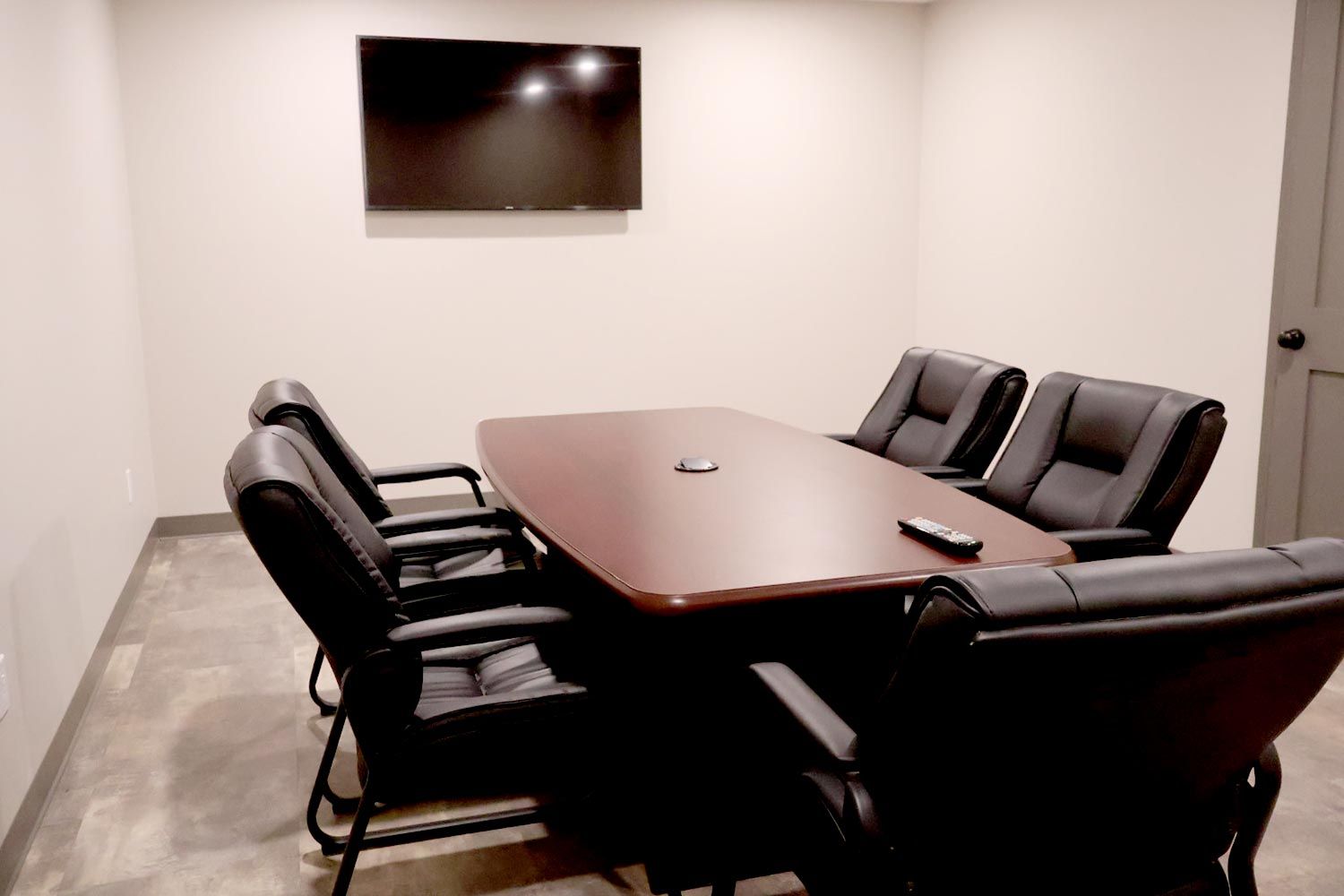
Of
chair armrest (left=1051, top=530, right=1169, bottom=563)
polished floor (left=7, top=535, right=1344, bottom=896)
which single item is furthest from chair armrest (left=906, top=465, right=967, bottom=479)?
polished floor (left=7, top=535, right=1344, bottom=896)

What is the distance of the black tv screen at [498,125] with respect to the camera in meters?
5.11

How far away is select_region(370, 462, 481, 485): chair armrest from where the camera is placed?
344cm

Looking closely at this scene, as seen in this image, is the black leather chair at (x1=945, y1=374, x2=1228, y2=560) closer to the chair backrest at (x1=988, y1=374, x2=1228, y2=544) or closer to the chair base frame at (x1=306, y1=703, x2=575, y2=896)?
the chair backrest at (x1=988, y1=374, x2=1228, y2=544)

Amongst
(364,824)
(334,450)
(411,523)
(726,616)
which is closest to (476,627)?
(364,824)

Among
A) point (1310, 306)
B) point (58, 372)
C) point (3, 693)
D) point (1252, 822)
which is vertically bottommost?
point (3, 693)

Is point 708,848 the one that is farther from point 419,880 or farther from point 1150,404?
point 1150,404

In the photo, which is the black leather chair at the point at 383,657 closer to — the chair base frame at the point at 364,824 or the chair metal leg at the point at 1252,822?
the chair base frame at the point at 364,824

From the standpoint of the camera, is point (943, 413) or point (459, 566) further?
point (943, 413)

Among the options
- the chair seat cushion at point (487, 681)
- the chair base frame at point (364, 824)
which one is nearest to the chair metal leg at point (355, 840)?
the chair base frame at point (364, 824)

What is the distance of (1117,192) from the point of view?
464 cm

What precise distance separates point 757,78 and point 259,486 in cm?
456

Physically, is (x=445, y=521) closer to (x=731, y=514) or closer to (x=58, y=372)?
(x=731, y=514)

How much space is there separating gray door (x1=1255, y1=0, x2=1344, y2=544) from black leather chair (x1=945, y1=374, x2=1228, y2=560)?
1184 millimetres

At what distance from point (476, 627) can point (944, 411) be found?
214 centimetres
